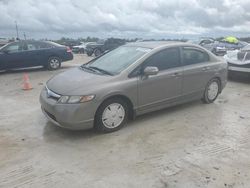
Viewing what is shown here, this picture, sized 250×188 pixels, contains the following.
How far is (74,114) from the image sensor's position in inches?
168

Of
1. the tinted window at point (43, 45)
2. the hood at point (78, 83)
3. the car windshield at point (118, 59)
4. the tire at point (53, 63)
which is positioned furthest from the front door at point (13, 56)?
the hood at point (78, 83)

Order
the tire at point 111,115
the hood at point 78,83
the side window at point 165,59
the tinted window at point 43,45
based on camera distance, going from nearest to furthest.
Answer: the hood at point 78,83 < the tire at point 111,115 < the side window at point 165,59 < the tinted window at point 43,45

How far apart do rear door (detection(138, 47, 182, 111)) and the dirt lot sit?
375 mm

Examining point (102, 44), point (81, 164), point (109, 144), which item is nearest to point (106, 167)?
point (81, 164)

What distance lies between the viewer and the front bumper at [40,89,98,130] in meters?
4.27

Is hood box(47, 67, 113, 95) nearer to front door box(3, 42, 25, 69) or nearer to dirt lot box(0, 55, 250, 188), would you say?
dirt lot box(0, 55, 250, 188)

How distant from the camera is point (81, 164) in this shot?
3637 millimetres

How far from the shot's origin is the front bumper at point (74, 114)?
4.27 meters

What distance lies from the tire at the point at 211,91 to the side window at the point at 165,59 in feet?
3.94

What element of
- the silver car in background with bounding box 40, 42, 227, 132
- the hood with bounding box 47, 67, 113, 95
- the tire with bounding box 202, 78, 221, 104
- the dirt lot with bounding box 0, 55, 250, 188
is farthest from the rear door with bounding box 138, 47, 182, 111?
the tire with bounding box 202, 78, 221, 104

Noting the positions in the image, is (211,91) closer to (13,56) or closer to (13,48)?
(13,56)

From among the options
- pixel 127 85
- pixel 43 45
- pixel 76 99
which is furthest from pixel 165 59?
pixel 43 45

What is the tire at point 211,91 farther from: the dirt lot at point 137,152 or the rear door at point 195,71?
the dirt lot at point 137,152

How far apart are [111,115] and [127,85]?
595 millimetres
